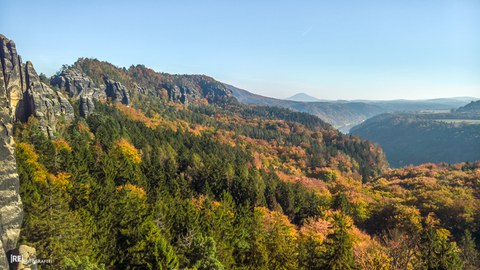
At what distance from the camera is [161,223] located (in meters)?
38.5

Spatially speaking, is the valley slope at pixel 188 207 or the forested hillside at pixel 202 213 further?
the forested hillside at pixel 202 213

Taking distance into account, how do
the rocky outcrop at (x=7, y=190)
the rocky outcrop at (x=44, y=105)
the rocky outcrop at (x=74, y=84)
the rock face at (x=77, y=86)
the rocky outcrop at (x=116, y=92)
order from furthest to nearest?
the rocky outcrop at (x=116, y=92)
the rock face at (x=77, y=86)
the rocky outcrop at (x=74, y=84)
the rocky outcrop at (x=44, y=105)
the rocky outcrop at (x=7, y=190)

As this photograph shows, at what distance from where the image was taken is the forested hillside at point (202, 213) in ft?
98.7

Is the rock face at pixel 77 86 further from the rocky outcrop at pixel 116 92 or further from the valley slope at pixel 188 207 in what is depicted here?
the rocky outcrop at pixel 116 92

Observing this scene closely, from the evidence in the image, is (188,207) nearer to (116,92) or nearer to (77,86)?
(77,86)

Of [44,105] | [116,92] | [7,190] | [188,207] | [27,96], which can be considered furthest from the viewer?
[116,92]

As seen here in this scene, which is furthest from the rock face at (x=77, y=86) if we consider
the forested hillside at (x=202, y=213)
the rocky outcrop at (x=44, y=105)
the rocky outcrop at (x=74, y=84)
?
the rocky outcrop at (x=44, y=105)

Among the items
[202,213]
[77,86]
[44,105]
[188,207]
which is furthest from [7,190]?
[77,86]

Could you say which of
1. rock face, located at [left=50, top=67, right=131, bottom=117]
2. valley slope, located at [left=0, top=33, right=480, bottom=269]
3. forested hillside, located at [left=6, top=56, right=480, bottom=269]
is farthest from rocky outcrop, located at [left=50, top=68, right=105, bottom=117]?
forested hillside, located at [left=6, top=56, right=480, bottom=269]

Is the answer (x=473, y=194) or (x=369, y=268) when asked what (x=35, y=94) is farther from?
(x=473, y=194)

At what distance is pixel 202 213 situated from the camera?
44.7 m

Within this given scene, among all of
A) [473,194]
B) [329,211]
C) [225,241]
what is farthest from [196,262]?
[473,194]

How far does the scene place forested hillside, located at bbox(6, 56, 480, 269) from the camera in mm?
30078

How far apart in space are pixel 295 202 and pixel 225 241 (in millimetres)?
39052
